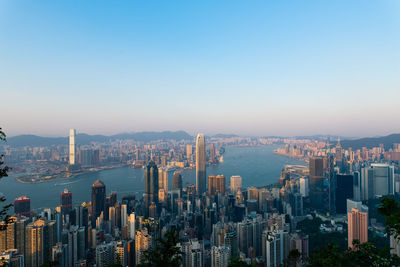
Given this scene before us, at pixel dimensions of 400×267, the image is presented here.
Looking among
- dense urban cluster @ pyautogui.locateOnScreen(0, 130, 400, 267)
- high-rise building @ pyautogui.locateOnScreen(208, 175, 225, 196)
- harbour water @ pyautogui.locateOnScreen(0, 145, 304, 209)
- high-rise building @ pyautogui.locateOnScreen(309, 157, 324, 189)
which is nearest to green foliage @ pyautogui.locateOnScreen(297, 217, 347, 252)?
dense urban cluster @ pyautogui.locateOnScreen(0, 130, 400, 267)

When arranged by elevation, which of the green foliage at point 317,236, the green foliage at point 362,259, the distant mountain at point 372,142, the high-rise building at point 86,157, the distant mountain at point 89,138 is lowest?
the green foliage at point 317,236

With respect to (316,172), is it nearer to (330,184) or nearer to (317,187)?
(317,187)

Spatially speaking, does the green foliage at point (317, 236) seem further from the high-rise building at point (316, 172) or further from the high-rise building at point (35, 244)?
the high-rise building at point (35, 244)

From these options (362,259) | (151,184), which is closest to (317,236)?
(362,259)

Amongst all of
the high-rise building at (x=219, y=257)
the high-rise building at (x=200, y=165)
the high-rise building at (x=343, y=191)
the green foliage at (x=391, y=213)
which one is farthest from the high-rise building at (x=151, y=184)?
the green foliage at (x=391, y=213)

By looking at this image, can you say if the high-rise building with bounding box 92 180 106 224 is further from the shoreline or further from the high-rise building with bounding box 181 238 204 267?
the high-rise building with bounding box 181 238 204 267

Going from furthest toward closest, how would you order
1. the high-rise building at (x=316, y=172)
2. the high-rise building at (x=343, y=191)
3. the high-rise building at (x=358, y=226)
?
the high-rise building at (x=316, y=172)
the high-rise building at (x=343, y=191)
the high-rise building at (x=358, y=226)
